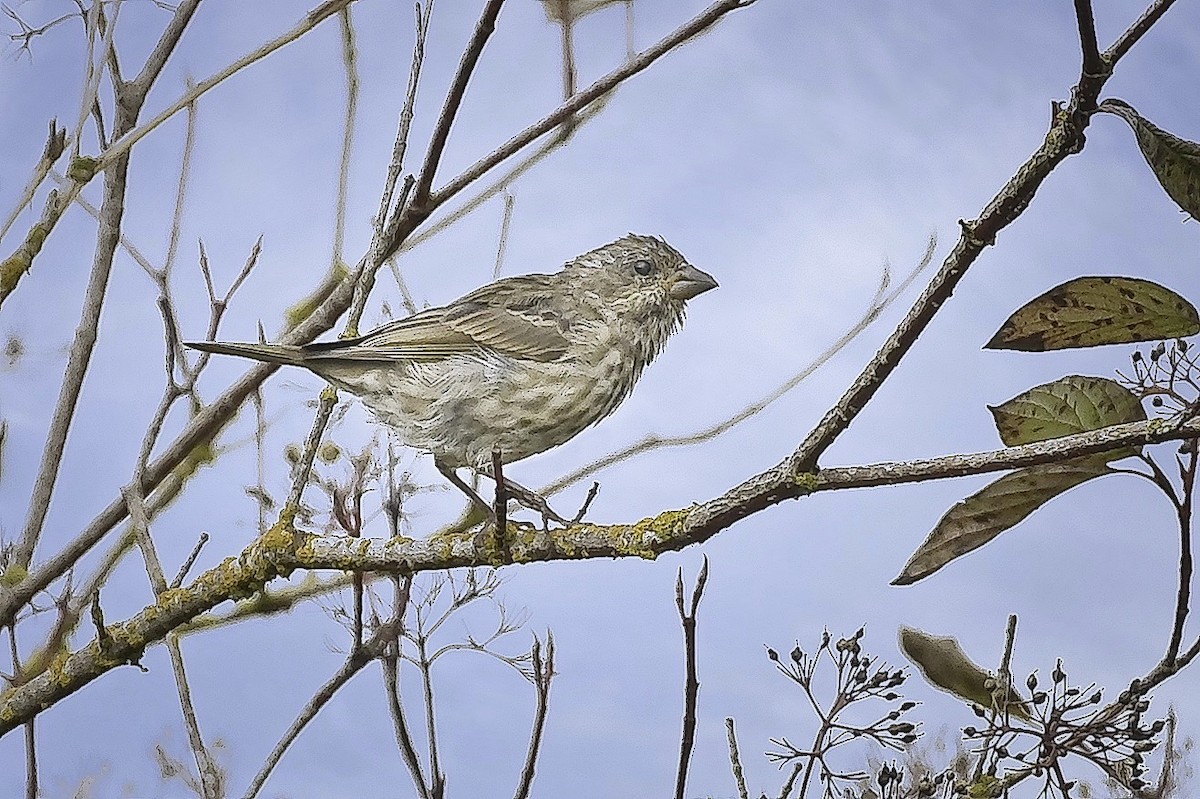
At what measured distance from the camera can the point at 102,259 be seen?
3.33 feet

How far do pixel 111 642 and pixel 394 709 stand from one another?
0.18 meters

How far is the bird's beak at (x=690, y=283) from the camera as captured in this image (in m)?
0.83

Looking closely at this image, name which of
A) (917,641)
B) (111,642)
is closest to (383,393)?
(111,642)

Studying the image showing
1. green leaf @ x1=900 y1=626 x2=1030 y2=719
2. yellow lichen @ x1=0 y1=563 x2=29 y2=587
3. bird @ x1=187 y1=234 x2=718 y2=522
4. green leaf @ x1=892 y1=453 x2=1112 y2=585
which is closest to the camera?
green leaf @ x1=892 y1=453 x2=1112 y2=585

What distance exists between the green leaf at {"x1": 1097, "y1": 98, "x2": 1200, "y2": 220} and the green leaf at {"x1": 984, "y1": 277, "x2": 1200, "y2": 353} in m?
0.04

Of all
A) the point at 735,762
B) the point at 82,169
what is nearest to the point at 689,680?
the point at 735,762

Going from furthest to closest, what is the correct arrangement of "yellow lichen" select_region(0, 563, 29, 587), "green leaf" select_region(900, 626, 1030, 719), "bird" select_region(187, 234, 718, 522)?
1. "yellow lichen" select_region(0, 563, 29, 587)
2. "bird" select_region(187, 234, 718, 522)
3. "green leaf" select_region(900, 626, 1030, 719)

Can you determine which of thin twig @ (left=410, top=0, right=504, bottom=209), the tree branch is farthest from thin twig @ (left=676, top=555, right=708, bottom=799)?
thin twig @ (left=410, top=0, right=504, bottom=209)

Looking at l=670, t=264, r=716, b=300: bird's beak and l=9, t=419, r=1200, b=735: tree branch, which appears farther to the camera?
l=670, t=264, r=716, b=300: bird's beak

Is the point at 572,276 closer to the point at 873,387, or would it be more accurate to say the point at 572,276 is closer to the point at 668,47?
the point at 668,47

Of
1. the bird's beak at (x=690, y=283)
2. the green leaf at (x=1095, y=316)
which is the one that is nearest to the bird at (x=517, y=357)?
the bird's beak at (x=690, y=283)

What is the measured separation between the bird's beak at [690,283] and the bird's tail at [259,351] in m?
0.24

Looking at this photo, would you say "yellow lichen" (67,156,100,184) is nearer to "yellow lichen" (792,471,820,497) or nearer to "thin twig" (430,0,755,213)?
"thin twig" (430,0,755,213)

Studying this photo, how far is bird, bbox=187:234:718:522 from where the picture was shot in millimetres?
804
